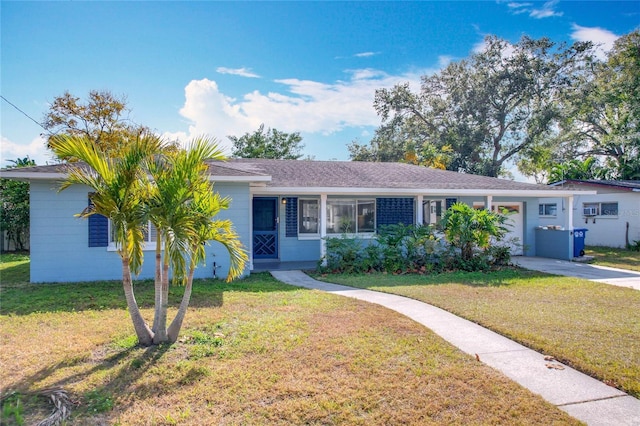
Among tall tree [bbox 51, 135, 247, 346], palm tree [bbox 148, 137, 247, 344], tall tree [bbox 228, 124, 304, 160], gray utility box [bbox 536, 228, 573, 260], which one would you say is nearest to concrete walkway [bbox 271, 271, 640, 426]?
palm tree [bbox 148, 137, 247, 344]

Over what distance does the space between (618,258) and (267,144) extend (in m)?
22.1

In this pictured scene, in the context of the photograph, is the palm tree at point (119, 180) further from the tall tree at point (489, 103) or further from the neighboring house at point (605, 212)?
the tall tree at point (489, 103)

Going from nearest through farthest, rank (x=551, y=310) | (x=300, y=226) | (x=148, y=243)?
1. (x=551, y=310)
2. (x=148, y=243)
3. (x=300, y=226)

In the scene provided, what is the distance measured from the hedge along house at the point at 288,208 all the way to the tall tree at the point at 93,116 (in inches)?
396

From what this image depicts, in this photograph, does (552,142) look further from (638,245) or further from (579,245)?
(579,245)

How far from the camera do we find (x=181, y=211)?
14.7 feet

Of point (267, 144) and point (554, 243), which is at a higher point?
point (267, 144)

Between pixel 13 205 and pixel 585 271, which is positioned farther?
pixel 13 205

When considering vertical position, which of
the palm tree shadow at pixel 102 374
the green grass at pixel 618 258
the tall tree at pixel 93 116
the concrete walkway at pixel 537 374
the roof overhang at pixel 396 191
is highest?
the tall tree at pixel 93 116

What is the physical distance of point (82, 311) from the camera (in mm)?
6254

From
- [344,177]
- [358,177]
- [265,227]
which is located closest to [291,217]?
[265,227]

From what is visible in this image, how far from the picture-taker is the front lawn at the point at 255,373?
125 inches

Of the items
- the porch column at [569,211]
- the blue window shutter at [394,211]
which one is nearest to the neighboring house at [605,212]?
the porch column at [569,211]

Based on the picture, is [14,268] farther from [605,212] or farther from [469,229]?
[605,212]
